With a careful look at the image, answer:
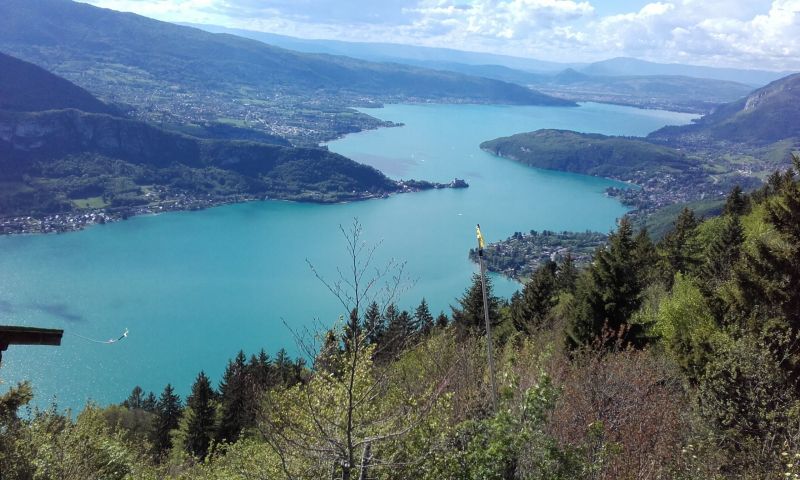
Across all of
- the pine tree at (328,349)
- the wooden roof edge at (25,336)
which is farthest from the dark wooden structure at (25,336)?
the pine tree at (328,349)

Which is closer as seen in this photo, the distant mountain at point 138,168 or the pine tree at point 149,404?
the pine tree at point 149,404

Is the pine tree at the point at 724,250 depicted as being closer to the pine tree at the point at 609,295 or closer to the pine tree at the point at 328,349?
the pine tree at the point at 609,295

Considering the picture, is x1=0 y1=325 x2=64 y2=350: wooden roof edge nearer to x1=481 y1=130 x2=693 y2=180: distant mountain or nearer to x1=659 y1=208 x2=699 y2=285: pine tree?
x1=659 y1=208 x2=699 y2=285: pine tree

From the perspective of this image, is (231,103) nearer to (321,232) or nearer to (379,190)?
(379,190)

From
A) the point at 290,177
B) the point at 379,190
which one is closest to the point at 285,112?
the point at 290,177

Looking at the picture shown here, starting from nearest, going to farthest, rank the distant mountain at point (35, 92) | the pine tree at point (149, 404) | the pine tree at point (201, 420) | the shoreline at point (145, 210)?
the pine tree at point (201, 420) → the pine tree at point (149, 404) → the shoreline at point (145, 210) → the distant mountain at point (35, 92)

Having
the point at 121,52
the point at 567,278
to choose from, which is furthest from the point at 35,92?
the point at 567,278
